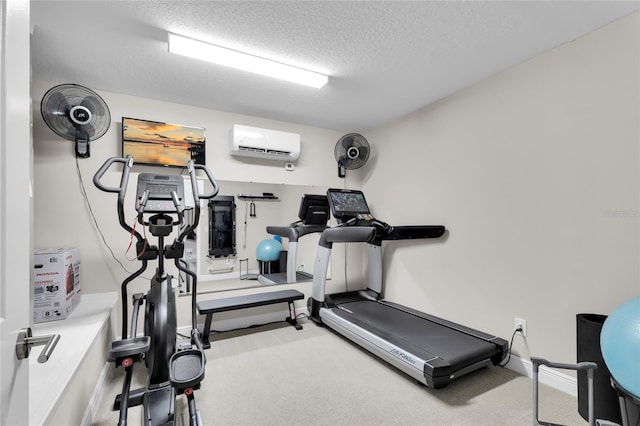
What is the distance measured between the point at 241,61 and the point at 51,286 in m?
2.10

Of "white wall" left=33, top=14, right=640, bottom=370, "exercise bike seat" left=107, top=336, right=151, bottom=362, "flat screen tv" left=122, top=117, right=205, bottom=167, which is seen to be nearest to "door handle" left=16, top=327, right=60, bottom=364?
"exercise bike seat" left=107, top=336, right=151, bottom=362

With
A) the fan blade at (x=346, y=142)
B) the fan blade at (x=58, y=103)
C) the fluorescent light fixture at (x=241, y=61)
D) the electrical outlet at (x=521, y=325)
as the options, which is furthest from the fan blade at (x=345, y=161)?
the fan blade at (x=58, y=103)

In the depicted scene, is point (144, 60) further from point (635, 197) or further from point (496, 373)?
point (496, 373)

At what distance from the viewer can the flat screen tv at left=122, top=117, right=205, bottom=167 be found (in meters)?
2.83

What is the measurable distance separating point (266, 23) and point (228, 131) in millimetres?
1644

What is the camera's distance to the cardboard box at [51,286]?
1.99m

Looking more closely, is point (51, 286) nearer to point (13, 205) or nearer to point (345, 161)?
point (13, 205)

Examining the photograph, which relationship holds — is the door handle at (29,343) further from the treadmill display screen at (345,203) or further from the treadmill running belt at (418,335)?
the treadmill display screen at (345,203)

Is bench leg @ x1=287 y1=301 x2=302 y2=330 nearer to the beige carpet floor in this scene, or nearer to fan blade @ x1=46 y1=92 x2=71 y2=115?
the beige carpet floor

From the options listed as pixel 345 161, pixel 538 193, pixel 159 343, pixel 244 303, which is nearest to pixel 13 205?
pixel 159 343

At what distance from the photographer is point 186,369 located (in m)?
1.56

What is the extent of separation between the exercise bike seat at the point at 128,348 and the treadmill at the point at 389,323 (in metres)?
1.67

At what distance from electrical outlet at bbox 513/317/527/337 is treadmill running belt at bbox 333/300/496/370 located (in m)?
0.28

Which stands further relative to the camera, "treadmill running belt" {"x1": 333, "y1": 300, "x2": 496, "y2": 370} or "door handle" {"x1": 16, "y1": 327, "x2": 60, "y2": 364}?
"treadmill running belt" {"x1": 333, "y1": 300, "x2": 496, "y2": 370}
